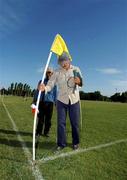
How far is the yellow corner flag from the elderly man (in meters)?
0.29

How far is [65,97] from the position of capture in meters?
7.70

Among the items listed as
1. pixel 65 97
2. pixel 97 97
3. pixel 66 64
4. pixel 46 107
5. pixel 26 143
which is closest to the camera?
pixel 66 64

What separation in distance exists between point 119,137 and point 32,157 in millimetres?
4009

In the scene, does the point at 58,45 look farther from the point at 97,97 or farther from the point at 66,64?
the point at 97,97

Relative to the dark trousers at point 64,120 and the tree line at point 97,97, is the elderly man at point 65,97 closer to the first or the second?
the dark trousers at point 64,120

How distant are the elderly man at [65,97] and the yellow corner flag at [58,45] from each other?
0.96 feet

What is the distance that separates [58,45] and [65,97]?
126cm

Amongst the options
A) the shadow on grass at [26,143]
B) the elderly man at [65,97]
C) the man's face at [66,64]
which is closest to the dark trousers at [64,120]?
the elderly man at [65,97]

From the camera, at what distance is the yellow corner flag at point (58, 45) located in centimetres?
705

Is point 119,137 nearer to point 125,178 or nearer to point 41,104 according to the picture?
point 41,104

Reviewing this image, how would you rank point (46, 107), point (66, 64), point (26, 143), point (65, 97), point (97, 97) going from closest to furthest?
point (66, 64) < point (65, 97) < point (26, 143) < point (46, 107) < point (97, 97)

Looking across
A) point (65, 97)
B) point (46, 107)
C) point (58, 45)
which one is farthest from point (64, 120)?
point (46, 107)

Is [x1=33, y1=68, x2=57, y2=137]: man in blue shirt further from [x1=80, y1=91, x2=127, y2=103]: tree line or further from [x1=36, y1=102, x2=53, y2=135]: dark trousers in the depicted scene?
[x1=80, y1=91, x2=127, y2=103]: tree line

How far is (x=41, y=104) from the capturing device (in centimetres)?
981
